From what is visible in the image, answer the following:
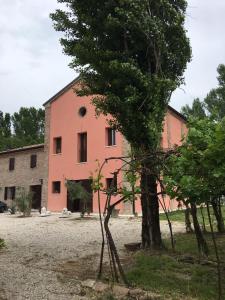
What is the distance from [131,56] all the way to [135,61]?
196 mm

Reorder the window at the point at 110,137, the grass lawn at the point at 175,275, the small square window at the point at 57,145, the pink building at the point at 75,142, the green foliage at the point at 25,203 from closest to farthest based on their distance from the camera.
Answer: the grass lawn at the point at 175,275 < the green foliage at the point at 25,203 < the window at the point at 110,137 < the pink building at the point at 75,142 < the small square window at the point at 57,145

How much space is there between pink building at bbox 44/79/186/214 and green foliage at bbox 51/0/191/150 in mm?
16699

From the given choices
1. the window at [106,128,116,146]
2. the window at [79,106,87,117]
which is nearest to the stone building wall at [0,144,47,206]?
the window at [79,106,87,117]

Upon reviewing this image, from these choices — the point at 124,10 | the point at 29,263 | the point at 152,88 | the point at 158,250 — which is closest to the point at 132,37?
the point at 124,10

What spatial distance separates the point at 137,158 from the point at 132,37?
174 inches

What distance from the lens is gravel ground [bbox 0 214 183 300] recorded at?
7538 millimetres

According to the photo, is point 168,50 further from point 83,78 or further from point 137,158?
point 137,158

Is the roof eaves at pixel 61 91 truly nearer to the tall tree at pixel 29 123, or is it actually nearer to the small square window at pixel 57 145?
the small square window at pixel 57 145

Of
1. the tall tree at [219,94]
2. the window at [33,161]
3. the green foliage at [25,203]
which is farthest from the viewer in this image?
the tall tree at [219,94]

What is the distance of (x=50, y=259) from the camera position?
34.5 ft

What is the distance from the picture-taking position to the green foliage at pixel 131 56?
1090cm

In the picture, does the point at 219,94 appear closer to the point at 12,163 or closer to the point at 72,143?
the point at 72,143

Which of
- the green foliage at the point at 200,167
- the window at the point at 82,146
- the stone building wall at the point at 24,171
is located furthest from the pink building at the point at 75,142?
the green foliage at the point at 200,167

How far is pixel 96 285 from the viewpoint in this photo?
7.62 m
